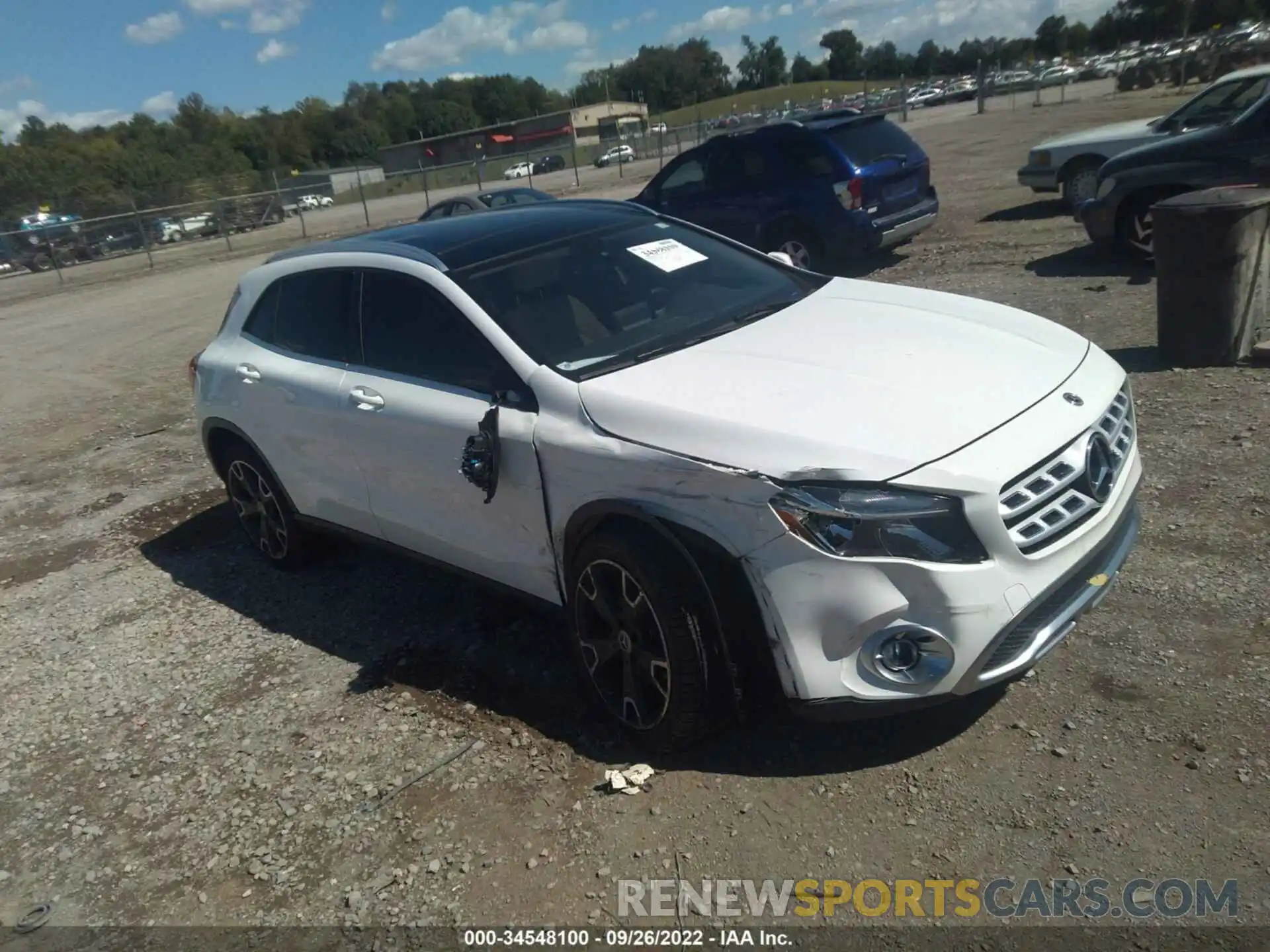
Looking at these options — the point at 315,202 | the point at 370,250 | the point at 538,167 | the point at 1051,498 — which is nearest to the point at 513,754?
the point at 1051,498

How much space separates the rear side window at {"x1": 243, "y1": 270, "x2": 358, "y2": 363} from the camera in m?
4.65

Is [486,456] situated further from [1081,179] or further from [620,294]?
[1081,179]

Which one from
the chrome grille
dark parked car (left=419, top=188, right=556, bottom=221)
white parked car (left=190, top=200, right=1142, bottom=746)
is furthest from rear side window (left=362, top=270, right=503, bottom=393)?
dark parked car (left=419, top=188, right=556, bottom=221)

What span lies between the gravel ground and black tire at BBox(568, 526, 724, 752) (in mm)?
179

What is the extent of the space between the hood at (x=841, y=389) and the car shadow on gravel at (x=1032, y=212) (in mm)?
9843

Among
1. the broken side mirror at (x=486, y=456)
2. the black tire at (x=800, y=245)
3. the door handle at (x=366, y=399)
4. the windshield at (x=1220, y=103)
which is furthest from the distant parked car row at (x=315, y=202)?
the broken side mirror at (x=486, y=456)

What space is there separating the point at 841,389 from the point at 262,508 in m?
3.62

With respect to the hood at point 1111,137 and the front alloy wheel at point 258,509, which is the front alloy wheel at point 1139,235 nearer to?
the hood at point 1111,137

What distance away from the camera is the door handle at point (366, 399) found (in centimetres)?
427

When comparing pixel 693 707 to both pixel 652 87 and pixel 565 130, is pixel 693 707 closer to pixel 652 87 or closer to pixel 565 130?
pixel 565 130

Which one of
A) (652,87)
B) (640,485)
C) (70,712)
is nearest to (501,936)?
(640,485)

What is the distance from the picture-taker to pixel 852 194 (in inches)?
414

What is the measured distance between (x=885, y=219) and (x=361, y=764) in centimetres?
884

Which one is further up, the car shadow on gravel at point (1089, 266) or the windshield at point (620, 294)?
the windshield at point (620, 294)
